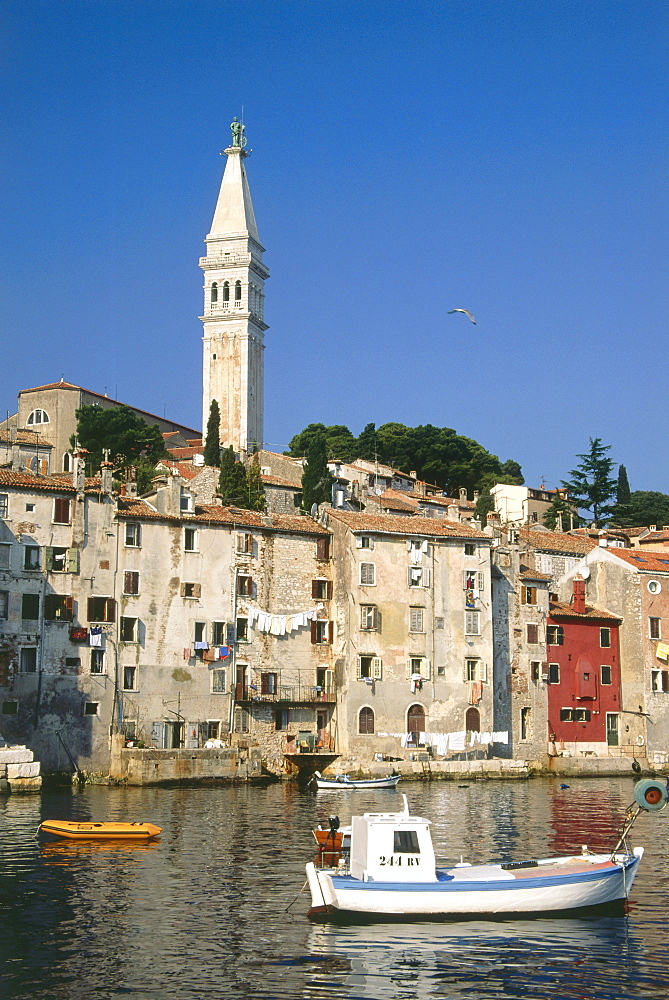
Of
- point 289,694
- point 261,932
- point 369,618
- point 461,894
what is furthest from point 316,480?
point 261,932

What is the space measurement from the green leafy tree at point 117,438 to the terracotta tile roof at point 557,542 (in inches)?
1175

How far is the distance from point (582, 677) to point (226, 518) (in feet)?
81.4

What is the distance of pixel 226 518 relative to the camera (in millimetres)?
64875

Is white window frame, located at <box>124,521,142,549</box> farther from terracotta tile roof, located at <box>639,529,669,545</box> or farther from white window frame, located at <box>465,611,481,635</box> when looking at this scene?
terracotta tile roof, located at <box>639,529,669,545</box>

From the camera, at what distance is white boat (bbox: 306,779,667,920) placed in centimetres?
2716

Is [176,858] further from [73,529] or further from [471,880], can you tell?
[73,529]

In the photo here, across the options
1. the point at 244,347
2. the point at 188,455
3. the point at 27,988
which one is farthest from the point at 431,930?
the point at 244,347

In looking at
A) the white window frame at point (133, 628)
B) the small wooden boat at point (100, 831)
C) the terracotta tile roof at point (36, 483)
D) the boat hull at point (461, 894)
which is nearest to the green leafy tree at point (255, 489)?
the terracotta tile roof at point (36, 483)

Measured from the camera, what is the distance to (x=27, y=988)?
850 inches

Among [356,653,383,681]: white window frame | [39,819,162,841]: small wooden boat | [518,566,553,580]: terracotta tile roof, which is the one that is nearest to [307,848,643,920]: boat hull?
[39,819,162,841]: small wooden boat

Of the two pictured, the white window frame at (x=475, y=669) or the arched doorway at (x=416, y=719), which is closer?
the arched doorway at (x=416, y=719)

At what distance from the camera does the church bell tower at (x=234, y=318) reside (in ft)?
456

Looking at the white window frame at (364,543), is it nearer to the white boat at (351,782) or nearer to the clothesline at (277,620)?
the clothesline at (277,620)

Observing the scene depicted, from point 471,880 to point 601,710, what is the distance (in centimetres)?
4890
